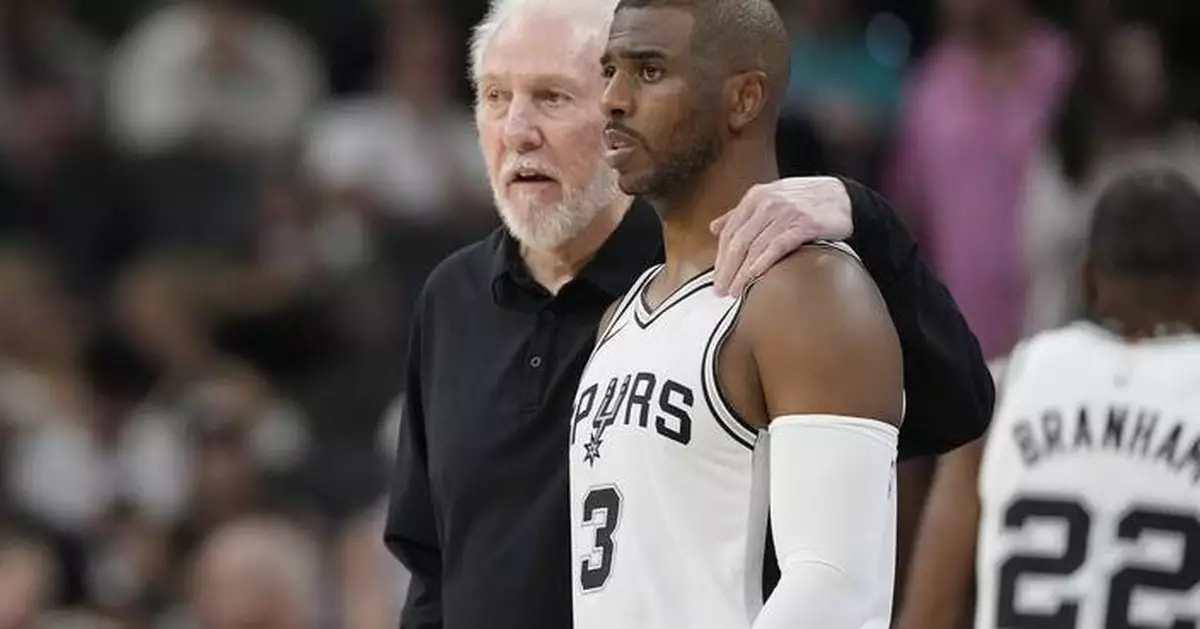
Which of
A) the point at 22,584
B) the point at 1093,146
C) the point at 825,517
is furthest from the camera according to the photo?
the point at 1093,146

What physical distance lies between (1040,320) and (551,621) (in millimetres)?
4864

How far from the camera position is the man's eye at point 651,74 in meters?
4.11

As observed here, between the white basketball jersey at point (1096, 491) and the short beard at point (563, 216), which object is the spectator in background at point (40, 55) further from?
the short beard at point (563, 216)

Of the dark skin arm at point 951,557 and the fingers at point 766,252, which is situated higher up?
the fingers at point 766,252

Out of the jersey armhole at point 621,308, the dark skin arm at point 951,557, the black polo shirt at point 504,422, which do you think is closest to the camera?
the jersey armhole at point 621,308

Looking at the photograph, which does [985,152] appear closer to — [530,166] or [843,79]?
[843,79]

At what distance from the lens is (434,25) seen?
10.8m

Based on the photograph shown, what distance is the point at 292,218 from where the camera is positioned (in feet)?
34.8

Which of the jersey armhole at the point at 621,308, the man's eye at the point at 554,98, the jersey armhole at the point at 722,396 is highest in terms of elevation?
the man's eye at the point at 554,98

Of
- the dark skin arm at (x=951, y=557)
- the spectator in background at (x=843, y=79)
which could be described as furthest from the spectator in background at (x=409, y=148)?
the dark skin arm at (x=951, y=557)

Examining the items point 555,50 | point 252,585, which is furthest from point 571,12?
point 252,585

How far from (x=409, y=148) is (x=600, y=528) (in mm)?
6718

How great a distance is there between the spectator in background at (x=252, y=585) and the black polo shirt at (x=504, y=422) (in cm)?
308

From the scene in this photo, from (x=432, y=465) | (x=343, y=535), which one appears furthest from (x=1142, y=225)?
(x=343, y=535)
